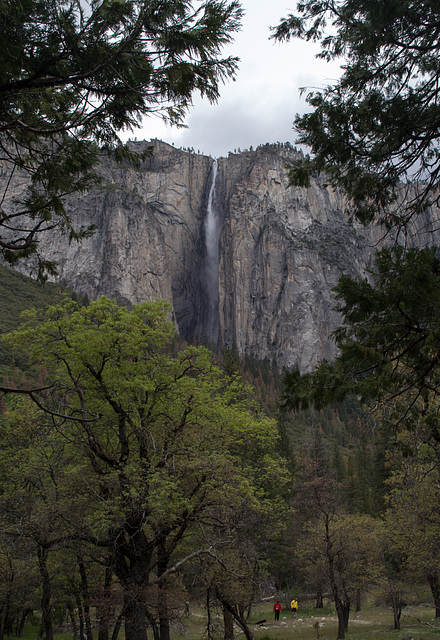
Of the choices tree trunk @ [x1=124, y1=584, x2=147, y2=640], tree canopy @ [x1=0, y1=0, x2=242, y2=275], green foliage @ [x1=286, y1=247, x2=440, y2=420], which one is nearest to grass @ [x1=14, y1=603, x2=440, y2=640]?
tree trunk @ [x1=124, y1=584, x2=147, y2=640]

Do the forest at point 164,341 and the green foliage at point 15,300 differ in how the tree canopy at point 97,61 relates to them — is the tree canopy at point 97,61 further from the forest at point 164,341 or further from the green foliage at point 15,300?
the green foliage at point 15,300

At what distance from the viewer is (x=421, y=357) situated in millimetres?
6730

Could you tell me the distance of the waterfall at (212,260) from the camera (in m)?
161

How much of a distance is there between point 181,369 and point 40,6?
1020 centimetres

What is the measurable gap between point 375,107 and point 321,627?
92.5ft

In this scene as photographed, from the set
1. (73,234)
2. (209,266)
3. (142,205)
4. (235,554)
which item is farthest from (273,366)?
(73,234)

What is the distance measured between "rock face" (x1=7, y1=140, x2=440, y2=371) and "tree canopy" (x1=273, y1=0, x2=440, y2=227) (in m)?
122

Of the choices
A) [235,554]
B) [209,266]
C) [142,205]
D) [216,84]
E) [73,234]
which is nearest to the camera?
[216,84]

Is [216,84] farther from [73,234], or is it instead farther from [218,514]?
[218,514]

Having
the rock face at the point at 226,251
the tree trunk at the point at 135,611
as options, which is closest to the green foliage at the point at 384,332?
the tree trunk at the point at 135,611

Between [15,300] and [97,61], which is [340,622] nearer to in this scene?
[97,61]

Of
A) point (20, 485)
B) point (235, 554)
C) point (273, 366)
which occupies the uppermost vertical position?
point (273, 366)

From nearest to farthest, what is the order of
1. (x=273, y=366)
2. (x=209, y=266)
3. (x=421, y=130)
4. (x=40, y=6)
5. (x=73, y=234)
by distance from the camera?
1. (x=40, y=6)
2. (x=421, y=130)
3. (x=73, y=234)
4. (x=273, y=366)
5. (x=209, y=266)

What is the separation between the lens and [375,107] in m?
7.48
